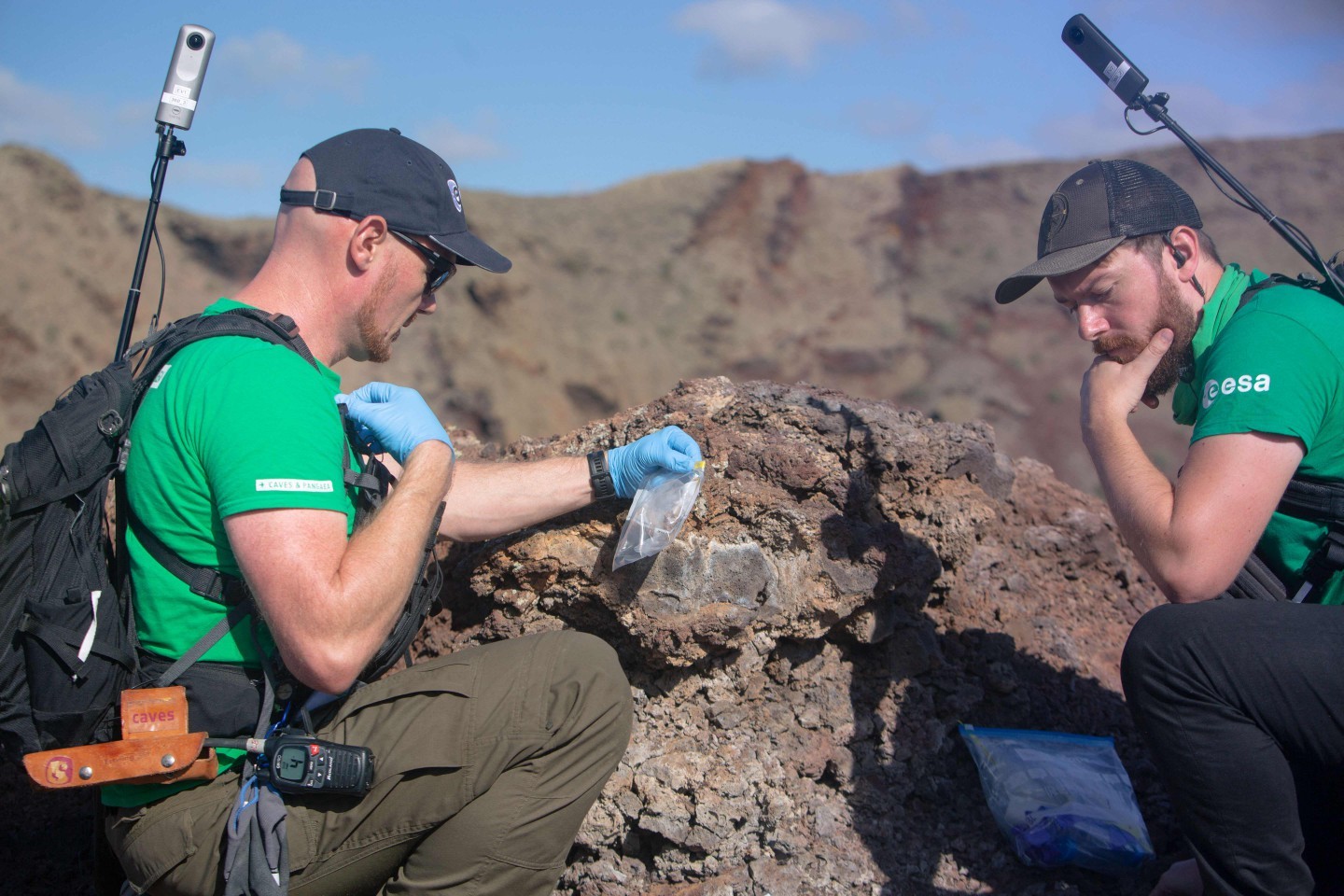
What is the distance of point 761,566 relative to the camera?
248 cm

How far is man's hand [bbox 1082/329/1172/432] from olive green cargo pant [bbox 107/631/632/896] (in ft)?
4.27

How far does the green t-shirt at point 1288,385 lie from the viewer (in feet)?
6.02

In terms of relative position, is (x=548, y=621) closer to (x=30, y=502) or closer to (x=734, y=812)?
(x=734, y=812)

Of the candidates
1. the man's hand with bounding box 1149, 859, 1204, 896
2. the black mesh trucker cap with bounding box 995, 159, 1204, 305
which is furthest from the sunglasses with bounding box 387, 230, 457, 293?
the man's hand with bounding box 1149, 859, 1204, 896

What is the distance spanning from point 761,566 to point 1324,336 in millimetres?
1385

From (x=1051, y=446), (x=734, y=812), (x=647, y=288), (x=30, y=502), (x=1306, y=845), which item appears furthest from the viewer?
(x=647, y=288)

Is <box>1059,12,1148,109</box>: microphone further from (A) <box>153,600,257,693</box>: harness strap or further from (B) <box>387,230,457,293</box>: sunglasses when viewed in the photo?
(A) <box>153,600,257,693</box>: harness strap

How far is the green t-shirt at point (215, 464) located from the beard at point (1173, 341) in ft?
5.95

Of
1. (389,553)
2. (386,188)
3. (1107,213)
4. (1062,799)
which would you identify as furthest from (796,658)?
(386,188)

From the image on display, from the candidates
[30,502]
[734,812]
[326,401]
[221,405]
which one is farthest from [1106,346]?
[30,502]

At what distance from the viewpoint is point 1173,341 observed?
85.7 inches

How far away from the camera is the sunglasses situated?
2.09 metres

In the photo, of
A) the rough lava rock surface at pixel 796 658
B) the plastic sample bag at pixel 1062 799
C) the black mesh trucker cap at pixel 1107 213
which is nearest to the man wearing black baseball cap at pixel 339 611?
the rough lava rock surface at pixel 796 658

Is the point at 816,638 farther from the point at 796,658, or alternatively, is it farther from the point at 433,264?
the point at 433,264
